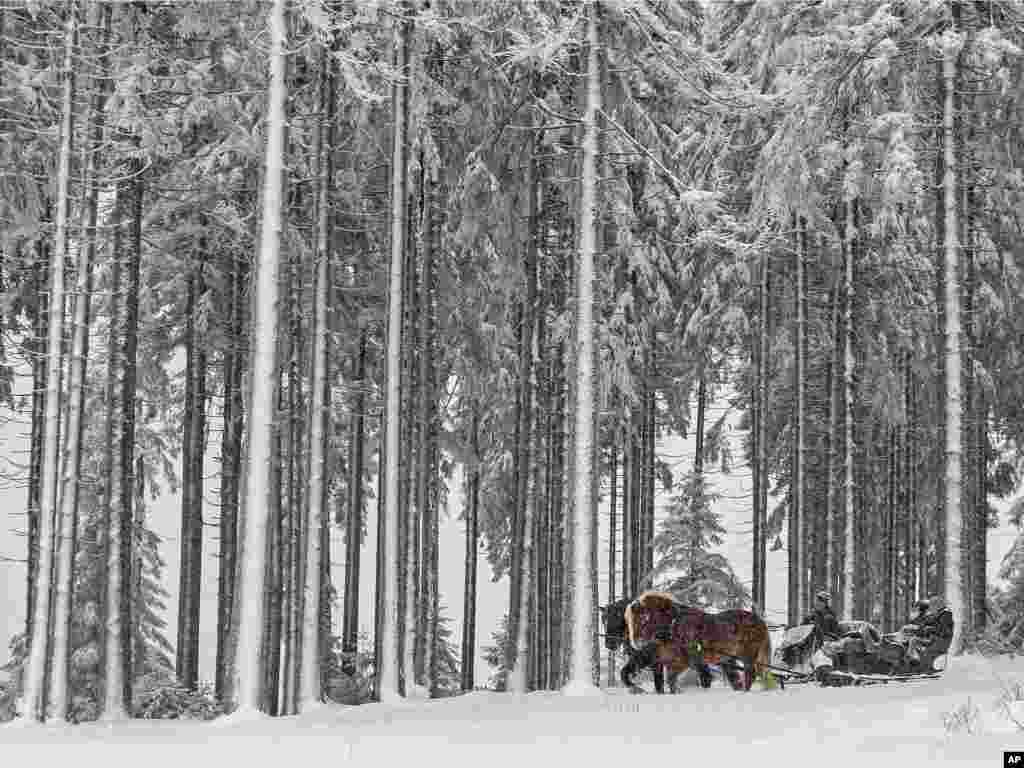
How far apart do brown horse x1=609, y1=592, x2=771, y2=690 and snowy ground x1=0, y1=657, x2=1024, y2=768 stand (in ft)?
2.05

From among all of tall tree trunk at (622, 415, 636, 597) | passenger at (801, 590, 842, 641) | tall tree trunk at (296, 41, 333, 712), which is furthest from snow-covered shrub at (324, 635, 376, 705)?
passenger at (801, 590, 842, 641)

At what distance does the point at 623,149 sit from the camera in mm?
18266

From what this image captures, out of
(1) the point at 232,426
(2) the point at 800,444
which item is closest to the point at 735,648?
(2) the point at 800,444

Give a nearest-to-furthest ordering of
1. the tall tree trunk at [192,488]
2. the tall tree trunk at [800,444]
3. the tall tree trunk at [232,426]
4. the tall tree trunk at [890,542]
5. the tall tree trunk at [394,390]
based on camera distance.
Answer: the tall tree trunk at [394,390], the tall tree trunk at [192,488], the tall tree trunk at [232,426], the tall tree trunk at [800,444], the tall tree trunk at [890,542]

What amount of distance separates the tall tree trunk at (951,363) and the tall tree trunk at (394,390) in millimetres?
7512

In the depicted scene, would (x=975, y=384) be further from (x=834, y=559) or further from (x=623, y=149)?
(x=623, y=149)

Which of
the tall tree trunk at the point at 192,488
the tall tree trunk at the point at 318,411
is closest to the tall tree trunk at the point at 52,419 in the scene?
the tall tree trunk at the point at 318,411

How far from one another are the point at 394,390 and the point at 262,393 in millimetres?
3661

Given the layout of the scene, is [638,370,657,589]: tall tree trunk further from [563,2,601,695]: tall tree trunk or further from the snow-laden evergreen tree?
[563,2,601,695]: tall tree trunk

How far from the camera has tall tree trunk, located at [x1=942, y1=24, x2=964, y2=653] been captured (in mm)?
16078

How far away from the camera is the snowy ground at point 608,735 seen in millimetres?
8234

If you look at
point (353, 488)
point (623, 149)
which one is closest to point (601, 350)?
point (623, 149)

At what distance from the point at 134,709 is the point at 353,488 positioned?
6088 mm

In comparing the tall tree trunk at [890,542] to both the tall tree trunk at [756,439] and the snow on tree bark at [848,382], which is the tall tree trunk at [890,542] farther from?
the snow on tree bark at [848,382]
